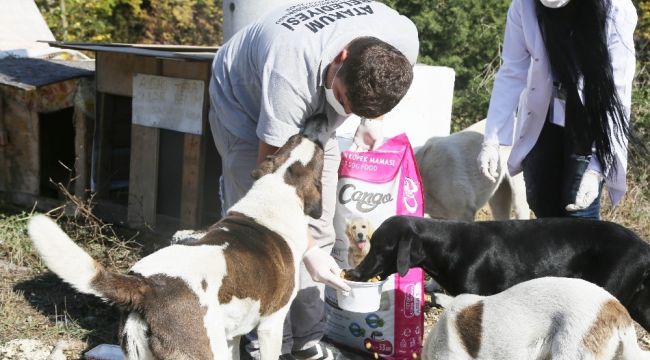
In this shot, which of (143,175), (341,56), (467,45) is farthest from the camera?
(467,45)

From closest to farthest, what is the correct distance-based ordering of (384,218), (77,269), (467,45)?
(77,269) → (384,218) → (467,45)

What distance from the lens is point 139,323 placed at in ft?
9.85

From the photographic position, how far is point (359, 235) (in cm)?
439

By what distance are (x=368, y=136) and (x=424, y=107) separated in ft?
6.12

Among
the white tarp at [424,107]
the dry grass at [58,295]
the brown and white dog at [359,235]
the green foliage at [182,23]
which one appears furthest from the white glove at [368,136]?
the green foliage at [182,23]

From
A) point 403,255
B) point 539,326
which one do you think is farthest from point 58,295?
point 539,326

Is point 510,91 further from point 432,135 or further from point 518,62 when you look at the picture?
point 432,135

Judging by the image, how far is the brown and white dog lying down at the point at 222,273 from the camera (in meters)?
2.92

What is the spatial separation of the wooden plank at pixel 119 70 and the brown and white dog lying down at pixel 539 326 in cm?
311

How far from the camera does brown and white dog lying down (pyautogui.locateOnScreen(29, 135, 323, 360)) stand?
292 cm

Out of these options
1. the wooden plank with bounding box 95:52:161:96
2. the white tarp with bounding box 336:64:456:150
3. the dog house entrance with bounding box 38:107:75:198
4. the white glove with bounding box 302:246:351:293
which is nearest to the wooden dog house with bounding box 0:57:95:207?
the dog house entrance with bounding box 38:107:75:198

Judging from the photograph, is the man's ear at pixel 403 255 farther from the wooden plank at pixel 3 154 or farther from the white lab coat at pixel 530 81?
the wooden plank at pixel 3 154

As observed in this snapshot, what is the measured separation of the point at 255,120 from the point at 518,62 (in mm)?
1432

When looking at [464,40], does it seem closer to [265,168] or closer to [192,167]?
[192,167]
